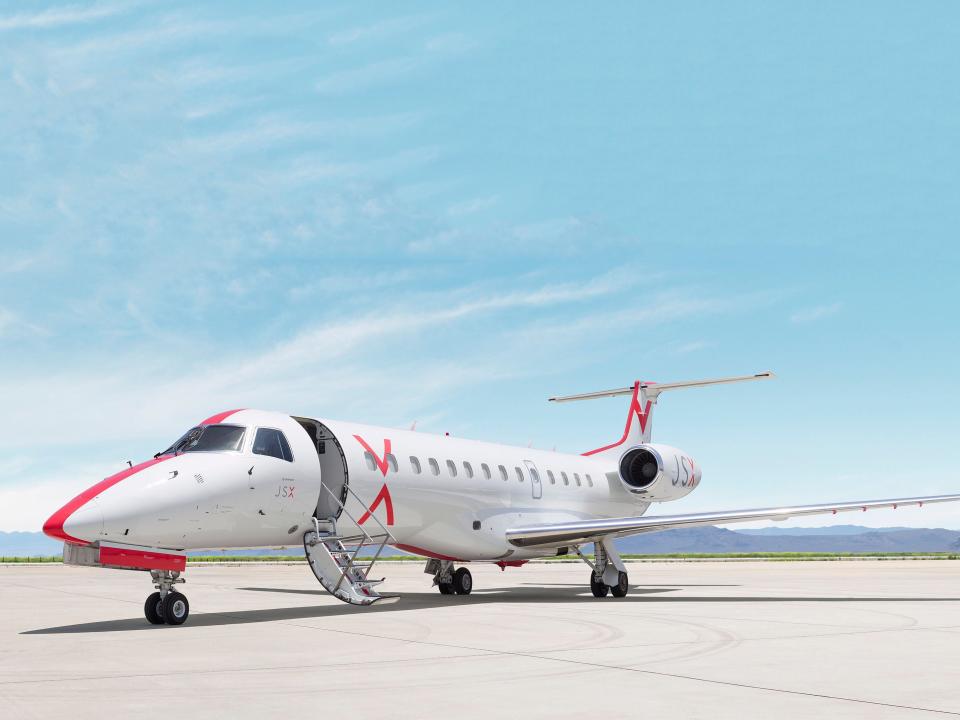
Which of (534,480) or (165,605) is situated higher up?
(534,480)

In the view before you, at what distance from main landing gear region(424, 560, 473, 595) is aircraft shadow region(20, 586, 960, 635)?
0.31 m

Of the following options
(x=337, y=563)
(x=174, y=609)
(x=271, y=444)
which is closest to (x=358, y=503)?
(x=337, y=563)

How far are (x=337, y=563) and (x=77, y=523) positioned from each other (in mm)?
5097

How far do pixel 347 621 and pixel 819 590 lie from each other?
1529 cm

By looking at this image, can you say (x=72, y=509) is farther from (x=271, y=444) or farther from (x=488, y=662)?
(x=488, y=662)

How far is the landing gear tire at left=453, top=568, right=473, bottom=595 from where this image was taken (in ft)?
80.8

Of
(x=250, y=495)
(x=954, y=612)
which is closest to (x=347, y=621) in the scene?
(x=250, y=495)

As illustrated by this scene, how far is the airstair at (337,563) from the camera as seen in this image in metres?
17.7

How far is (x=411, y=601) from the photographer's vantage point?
70.5 feet

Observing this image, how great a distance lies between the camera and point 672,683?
341 inches

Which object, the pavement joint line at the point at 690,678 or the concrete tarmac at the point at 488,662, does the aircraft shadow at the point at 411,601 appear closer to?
the concrete tarmac at the point at 488,662

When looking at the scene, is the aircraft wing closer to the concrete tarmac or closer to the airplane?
the airplane

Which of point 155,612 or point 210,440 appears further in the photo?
point 210,440

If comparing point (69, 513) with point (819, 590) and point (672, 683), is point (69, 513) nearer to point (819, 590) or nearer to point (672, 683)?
point (672, 683)
